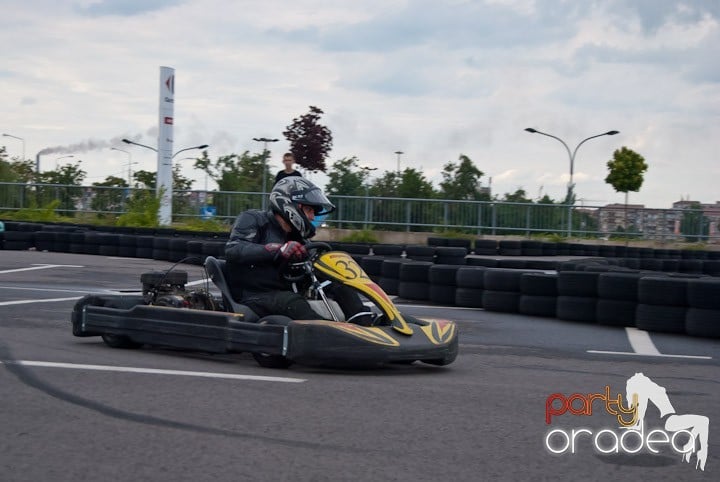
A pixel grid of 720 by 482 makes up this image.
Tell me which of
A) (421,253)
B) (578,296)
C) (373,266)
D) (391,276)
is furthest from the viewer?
(421,253)

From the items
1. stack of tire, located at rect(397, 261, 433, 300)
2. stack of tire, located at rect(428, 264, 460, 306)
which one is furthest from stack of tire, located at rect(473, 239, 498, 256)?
stack of tire, located at rect(428, 264, 460, 306)

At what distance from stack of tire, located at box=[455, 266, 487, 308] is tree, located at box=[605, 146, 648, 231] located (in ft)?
99.5

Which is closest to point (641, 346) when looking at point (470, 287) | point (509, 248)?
point (470, 287)

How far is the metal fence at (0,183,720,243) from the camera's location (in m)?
31.0

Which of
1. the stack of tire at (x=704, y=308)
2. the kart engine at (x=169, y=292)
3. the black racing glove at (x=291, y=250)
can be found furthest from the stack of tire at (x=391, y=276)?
the black racing glove at (x=291, y=250)

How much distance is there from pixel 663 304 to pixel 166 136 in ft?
72.6

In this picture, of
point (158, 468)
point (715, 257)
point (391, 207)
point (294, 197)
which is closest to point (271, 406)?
point (158, 468)

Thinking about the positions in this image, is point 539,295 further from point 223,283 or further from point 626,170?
point 626,170

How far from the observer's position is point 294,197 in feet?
22.6

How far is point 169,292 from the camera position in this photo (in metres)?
7.35

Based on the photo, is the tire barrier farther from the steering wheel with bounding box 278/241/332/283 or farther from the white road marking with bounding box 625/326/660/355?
the steering wheel with bounding box 278/241/332/283

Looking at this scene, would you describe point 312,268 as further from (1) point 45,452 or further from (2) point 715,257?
(2) point 715,257

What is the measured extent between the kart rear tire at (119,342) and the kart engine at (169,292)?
35 centimetres

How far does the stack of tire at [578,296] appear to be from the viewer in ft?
35.2
